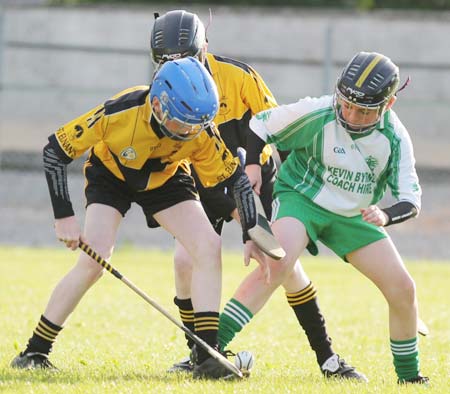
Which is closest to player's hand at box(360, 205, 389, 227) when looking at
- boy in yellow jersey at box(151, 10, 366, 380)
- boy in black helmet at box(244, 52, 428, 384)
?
boy in black helmet at box(244, 52, 428, 384)

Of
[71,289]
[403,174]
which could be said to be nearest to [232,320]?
[71,289]

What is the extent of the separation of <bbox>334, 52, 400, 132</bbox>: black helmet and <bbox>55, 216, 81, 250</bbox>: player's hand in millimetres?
1416

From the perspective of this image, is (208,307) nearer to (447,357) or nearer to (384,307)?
(447,357)

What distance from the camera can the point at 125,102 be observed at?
562 centimetres

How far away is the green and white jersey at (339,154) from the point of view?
18.5ft

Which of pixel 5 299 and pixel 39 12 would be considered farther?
pixel 39 12

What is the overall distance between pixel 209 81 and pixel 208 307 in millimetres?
1133

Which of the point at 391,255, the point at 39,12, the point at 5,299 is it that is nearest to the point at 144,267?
the point at 5,299

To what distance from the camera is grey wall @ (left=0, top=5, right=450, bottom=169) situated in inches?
732

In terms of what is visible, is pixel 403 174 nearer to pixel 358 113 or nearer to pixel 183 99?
pixel 358 113

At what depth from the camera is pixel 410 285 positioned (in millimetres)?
5586

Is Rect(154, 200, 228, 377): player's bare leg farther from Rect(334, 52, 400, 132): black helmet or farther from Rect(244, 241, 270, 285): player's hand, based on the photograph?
Rect(334, 52, 400, 132): black helmet

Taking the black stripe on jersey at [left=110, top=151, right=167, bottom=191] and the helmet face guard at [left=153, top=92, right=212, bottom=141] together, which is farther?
the black stripe on jersey at [left=110, top=151, right=167, bottom=191]

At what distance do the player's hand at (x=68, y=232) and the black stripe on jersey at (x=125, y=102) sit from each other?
57cm
